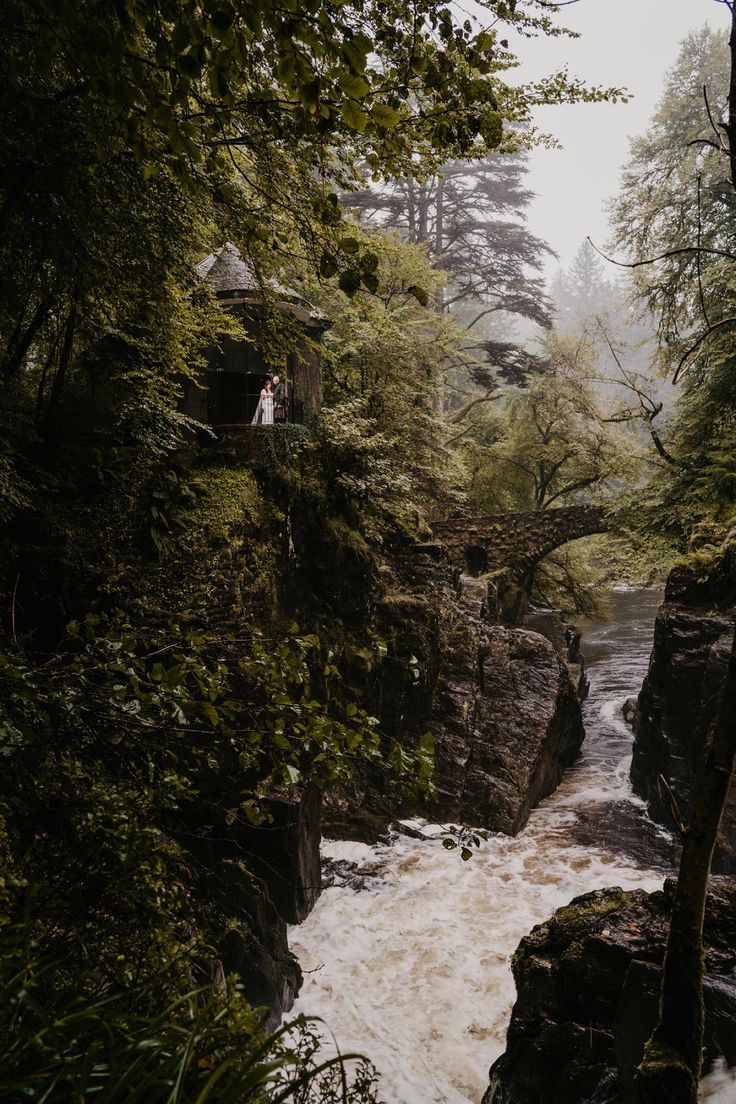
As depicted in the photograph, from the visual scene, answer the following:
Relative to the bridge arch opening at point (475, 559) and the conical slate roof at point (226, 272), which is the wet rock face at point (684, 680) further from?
the conical slate roof at point (226, 272)

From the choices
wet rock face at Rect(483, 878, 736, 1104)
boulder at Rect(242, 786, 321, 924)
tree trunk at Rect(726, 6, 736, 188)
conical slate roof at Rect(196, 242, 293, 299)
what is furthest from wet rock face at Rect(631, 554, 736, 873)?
conical slate roof at Rect(196, 242, 293, 299)

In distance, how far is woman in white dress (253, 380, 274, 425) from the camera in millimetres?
11492

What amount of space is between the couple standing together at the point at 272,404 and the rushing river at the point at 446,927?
307 inches

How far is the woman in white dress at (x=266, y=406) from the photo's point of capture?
1149 centimetres

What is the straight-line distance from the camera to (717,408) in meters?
10.4

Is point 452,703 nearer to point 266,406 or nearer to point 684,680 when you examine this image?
point 684,680

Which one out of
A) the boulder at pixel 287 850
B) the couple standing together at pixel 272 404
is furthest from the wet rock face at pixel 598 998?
the couple standing together at pixel 272 404

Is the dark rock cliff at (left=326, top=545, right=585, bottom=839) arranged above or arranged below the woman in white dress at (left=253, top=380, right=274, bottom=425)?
below

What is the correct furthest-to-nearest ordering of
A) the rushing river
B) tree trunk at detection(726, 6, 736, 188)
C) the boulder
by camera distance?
the boulder
the rushing river
tree trunk at detection(726, 6, 736, 188)

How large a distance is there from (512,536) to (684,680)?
6.65 m

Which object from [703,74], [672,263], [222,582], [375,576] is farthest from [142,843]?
[703,74]

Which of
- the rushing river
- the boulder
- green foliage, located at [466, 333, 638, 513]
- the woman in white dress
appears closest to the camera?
the rushing river

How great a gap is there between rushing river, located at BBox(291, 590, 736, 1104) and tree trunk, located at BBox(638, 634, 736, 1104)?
92 cm

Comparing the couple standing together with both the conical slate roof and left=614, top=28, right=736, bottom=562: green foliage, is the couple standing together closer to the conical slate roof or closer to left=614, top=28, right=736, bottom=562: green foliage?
the conical slate roof
